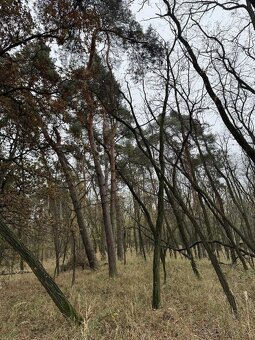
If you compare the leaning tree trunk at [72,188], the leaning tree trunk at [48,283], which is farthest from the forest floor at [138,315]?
the leaning tree trunk at [72,188]

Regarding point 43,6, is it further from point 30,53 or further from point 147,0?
point 147,0

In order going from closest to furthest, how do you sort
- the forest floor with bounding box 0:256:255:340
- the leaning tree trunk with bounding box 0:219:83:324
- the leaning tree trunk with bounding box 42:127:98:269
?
the forest floor with bounding box 0:256:255:340 < the leaning tree trunk with bounding box 0:219:83:324 < the leaning tree trunk with bounding box 42:127:98:269

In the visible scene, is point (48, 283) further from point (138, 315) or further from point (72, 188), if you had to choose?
point (72, 188)

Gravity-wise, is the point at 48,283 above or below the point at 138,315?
above

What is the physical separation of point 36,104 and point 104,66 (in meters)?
3.33

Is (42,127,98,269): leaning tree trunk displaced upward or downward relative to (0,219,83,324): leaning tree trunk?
upward

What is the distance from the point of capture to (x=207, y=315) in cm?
570

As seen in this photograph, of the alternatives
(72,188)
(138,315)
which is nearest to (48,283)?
(138,315)

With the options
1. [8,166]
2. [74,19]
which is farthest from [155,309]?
[74,19]

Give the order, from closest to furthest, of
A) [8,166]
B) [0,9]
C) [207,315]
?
[207,315]
[0,9]
[8,166]

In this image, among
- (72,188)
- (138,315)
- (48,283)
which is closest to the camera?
(48,283)

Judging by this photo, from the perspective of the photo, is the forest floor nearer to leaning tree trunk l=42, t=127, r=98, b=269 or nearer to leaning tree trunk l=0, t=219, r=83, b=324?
leaning tree trunk l=0, t=219, r=83, b=324

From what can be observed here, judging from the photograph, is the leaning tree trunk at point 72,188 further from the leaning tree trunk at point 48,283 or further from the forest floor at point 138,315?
the leaning tree trunk at point 48,283

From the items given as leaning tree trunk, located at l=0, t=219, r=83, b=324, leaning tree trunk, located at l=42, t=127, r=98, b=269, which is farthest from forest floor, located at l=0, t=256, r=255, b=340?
leaning tree trunk, located at l=42, t=127, r=98, b=269
